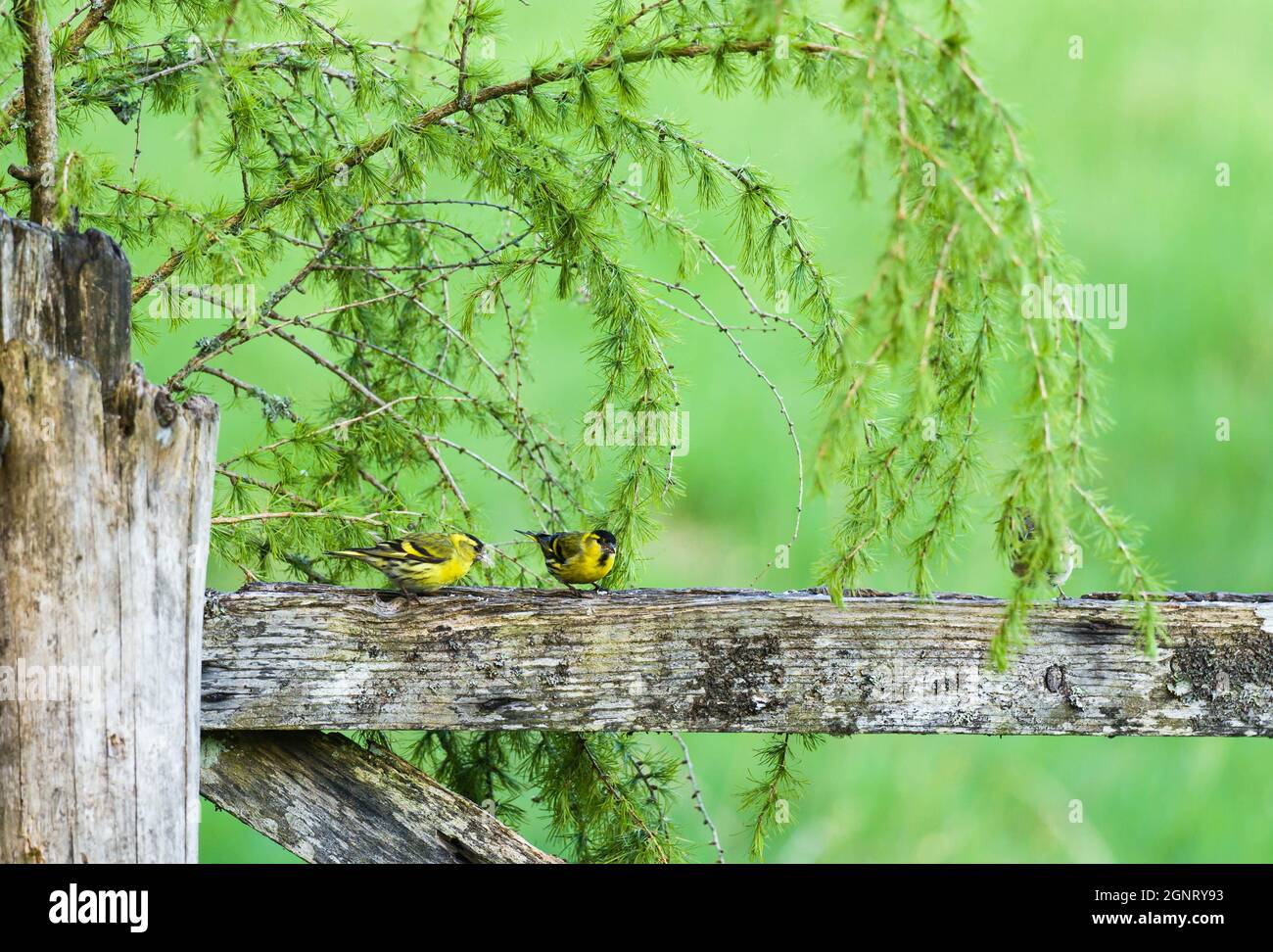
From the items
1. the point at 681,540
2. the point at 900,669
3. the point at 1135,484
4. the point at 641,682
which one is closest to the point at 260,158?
the point at 641,682

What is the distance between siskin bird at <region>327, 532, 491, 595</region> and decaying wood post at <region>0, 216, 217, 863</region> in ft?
3.28

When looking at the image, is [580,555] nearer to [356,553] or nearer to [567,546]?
[567,546]

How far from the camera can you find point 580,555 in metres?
3.50

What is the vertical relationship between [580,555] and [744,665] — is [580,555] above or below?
above

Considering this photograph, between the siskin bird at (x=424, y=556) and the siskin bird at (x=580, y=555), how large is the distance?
20 cm

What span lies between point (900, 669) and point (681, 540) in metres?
5.49

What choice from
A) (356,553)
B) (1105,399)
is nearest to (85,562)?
(356,553)

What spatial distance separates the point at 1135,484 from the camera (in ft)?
27.2

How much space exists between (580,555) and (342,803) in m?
1.01

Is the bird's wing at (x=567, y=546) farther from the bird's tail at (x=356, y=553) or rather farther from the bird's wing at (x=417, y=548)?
the bird's tail at (x=356, y=553)

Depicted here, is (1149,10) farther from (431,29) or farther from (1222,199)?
(431,29)

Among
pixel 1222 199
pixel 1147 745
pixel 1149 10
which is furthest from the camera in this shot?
pixel 1149 10

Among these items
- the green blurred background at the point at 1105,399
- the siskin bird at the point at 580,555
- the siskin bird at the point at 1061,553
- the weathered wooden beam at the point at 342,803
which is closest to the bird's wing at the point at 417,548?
the siskin bird at the point at 580,555

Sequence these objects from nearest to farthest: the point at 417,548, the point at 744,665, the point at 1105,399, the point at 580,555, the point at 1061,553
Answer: the point at 1061,553, the point at 744,665, the point at 417,548, the point at 580,555, the point at 1105,399
